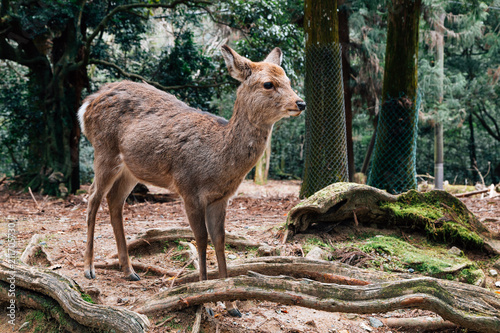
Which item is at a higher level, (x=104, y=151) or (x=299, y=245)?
(x=104, y=151)

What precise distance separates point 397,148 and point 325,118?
4.43 feet

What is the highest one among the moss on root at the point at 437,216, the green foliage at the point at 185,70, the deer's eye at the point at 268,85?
the green foliage at the point at 185,70

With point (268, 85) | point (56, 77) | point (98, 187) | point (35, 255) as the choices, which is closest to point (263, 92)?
point (268, 85)

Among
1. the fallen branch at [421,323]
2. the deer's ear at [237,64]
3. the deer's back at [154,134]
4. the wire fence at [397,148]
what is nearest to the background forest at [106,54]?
the wire fence at [397,148]

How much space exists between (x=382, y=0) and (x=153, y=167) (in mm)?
8291

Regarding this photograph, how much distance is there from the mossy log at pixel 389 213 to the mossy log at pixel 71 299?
2.57m

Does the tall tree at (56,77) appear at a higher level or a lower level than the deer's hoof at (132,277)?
higher

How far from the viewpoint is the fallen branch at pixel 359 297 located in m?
2.76

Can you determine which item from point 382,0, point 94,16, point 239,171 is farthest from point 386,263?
point 94,16

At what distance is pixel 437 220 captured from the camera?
4.87m

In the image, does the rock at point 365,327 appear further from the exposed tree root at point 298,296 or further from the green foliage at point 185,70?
the green foliage at point 185,70

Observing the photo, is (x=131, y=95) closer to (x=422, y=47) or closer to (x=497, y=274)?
(x=497, y=274)

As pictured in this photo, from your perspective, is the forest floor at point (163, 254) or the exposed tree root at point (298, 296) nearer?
the exposed tree root at point (298, 296)

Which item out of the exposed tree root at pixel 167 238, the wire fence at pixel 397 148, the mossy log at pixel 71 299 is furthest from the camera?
the wire fence at pixel 397 148
